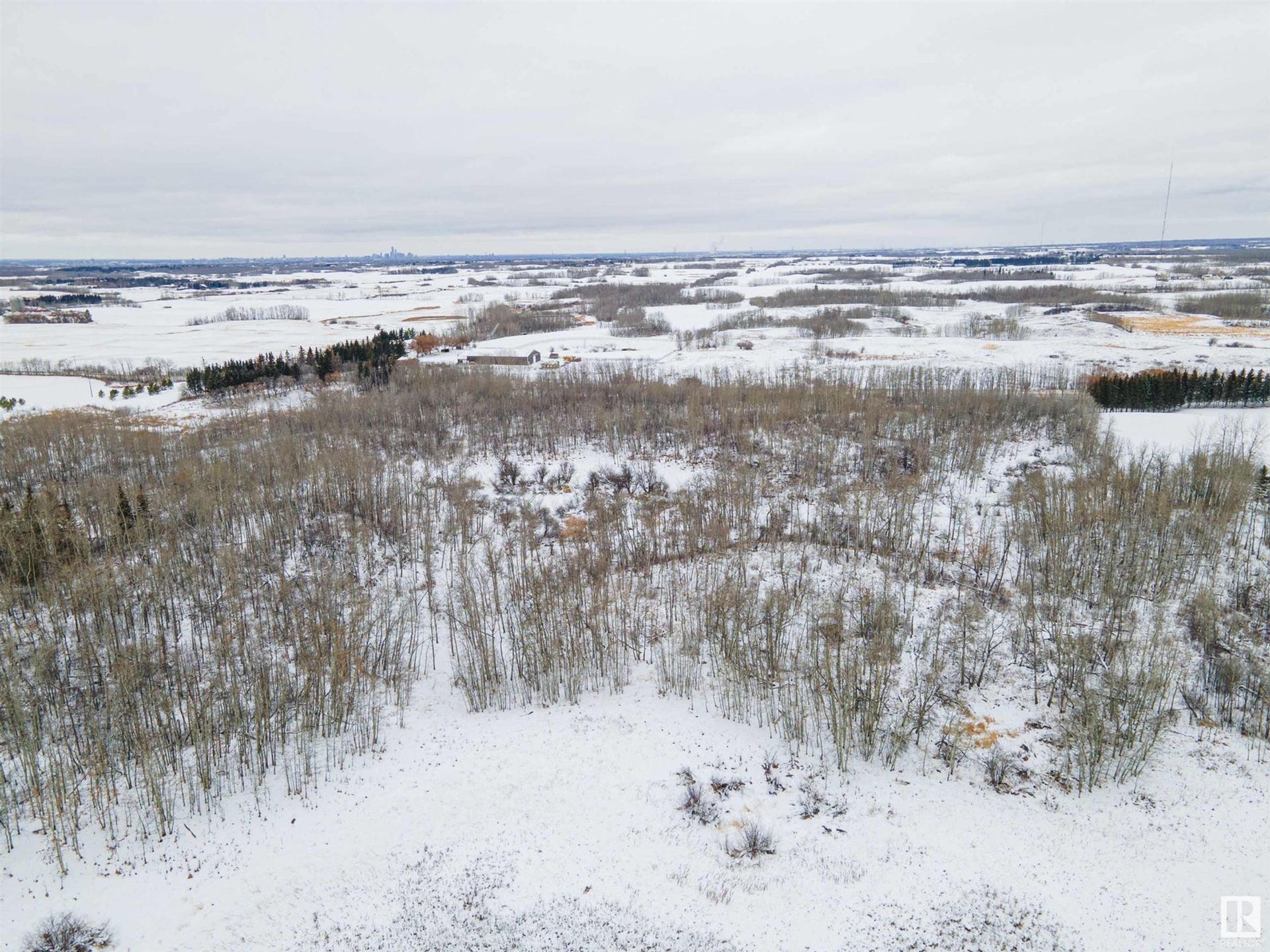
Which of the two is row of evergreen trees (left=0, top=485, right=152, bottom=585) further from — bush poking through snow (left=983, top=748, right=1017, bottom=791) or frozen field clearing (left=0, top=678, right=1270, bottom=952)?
bush poking through snow (left=983, top=748, right=1017, bottom=791)

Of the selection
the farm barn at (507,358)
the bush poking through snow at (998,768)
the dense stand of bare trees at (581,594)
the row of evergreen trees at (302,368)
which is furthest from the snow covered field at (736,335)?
the bush poking through snow at (998,768)

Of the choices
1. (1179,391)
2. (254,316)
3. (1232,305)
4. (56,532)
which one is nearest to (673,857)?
(56,532)

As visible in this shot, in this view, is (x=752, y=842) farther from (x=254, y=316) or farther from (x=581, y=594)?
(x=254, y=316)

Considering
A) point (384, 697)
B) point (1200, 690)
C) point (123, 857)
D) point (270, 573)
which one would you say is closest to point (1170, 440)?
point (1200, 690)

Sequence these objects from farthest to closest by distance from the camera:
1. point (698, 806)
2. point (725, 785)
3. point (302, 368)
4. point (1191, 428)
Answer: point (302, 368) → point (1191, 428) → point (725, 785) → point (698, 806)

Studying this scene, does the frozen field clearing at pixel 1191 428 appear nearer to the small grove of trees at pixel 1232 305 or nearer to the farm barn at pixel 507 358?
the farm barn at pixel 507 358

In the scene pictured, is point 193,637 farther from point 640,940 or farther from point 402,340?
point 402,340
